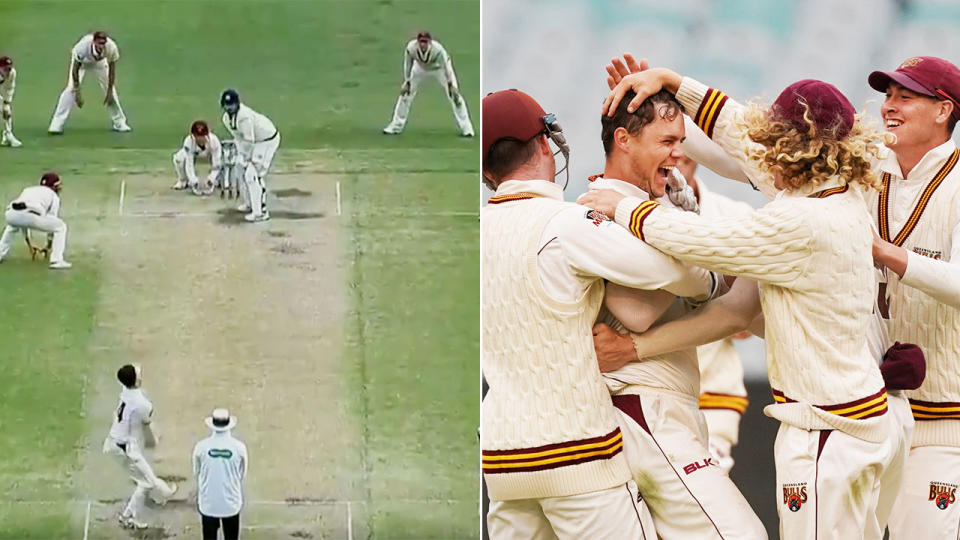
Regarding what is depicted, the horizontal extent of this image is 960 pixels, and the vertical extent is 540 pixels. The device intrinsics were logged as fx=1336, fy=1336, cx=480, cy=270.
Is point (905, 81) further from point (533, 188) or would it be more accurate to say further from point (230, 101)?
point (230, 101)

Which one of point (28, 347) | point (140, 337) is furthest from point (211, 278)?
point (28, 347)

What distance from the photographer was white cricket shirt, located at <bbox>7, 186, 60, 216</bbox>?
259 inches

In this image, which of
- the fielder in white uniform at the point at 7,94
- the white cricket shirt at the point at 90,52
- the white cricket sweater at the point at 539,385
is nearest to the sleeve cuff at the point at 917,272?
the white cricket sweater at the point at 539,385

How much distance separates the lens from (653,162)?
3.53 metres

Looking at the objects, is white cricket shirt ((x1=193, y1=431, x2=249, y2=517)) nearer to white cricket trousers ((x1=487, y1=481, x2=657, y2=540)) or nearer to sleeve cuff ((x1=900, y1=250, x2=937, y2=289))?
white cricket trousers ((x1=487, y1=481, x2=657, y2=540))

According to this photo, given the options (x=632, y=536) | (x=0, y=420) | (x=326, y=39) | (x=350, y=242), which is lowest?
(x=632, y=536)

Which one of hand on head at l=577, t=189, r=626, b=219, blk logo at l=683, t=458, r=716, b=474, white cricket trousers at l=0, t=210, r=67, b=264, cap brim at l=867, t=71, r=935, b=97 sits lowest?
blk logo at l=683, t=458, r=716, b=474

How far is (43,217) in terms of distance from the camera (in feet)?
21.6

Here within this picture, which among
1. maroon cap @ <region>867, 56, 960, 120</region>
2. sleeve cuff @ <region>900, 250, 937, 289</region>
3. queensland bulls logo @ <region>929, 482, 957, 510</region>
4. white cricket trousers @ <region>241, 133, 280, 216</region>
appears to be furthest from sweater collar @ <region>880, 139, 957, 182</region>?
white cricket trousers @ <region>241, 133, 280, 216</region>

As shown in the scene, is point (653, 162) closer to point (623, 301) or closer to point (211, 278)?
point (623, 301)

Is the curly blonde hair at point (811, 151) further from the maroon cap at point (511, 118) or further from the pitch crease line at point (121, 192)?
the pitch crease line at point (121, 192)

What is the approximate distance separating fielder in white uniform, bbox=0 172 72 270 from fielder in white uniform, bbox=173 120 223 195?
59cm

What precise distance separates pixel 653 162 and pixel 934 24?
2.42 meters

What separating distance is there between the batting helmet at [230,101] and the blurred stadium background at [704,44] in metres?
1.63
